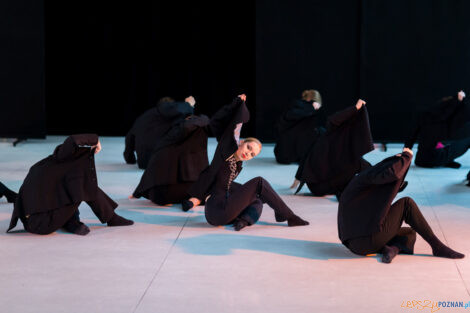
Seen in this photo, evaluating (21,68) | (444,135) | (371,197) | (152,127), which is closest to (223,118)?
(371,197)

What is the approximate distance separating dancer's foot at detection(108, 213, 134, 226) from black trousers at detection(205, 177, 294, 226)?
25.9 inches

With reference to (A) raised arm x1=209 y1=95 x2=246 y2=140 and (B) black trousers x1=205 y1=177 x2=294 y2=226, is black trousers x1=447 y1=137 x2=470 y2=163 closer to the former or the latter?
(B) black trousers x1=205 y1=177 x2=294 y2=226

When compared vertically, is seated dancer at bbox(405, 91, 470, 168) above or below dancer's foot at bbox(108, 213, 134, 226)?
above

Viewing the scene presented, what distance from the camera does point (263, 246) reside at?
18.5ft

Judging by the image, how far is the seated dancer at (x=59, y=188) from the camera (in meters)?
5.71

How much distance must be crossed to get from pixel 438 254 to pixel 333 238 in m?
0.87

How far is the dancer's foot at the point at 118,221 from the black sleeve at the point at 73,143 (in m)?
0.74

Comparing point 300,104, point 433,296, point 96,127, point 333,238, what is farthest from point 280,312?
point 96,127

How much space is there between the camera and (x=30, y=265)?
510 centimetres

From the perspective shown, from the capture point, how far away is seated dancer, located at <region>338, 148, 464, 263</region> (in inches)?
195

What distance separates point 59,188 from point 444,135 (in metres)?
5.24

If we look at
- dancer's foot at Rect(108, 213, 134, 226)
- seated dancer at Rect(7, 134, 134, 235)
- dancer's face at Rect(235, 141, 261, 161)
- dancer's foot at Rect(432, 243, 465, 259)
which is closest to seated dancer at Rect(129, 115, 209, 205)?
dancer's foot at Rect(108, 213, 134, 226)

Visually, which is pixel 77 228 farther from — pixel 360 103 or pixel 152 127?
pixel 152 127

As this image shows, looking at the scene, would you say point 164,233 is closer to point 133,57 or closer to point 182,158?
point 182,158
